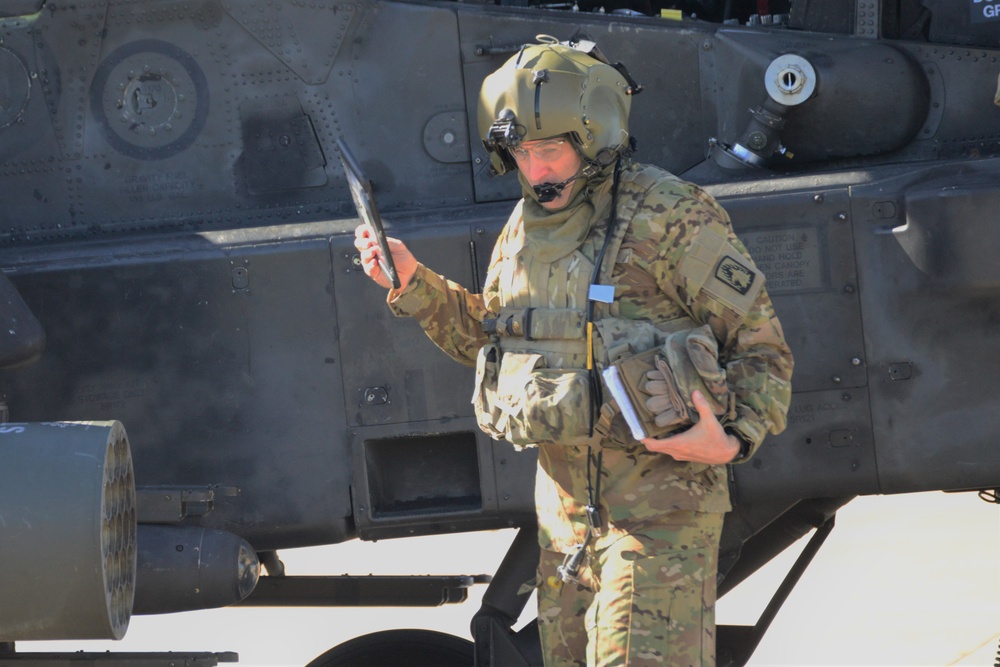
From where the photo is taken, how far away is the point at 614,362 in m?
3.20

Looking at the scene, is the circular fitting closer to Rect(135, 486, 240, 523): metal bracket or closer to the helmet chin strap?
the helmet chin strap

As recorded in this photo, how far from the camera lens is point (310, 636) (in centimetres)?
753

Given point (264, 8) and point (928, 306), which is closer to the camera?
point (928, 306)

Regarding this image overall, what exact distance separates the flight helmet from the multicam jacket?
12 cm

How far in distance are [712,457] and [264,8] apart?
2.28 metres

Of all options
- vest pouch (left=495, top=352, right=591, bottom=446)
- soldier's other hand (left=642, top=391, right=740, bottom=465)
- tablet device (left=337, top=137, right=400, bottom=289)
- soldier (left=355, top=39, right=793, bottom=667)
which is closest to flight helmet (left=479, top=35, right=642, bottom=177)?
soldier (left=355, top=39, right=793, bottom=667)

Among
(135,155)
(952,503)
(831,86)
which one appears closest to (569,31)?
(831,86)

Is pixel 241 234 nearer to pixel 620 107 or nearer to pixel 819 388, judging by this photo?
pixel 620 107

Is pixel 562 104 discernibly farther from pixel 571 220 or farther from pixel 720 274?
pixel 720 274

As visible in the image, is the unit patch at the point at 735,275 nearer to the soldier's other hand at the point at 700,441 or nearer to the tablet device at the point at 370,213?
the soldier's other hand at the point at 700,441

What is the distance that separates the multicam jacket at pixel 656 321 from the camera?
127 inches

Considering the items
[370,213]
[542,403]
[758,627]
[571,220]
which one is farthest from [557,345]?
[758,627]

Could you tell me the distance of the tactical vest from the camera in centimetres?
322

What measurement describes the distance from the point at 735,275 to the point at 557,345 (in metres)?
0.45
